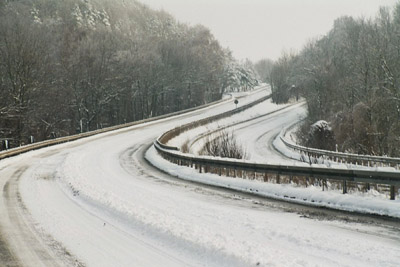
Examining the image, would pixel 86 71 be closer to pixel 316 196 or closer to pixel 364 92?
pixel 364 92

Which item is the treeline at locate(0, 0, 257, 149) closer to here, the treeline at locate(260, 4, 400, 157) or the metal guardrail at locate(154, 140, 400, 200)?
the metal guardrail at locate(154, 140, 400, 200)

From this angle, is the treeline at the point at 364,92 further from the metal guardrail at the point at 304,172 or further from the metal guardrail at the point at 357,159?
the metal guardrail at the point at 304,172

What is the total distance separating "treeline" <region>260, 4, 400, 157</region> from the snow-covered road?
18.8 meters

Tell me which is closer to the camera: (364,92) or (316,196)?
(316,196)

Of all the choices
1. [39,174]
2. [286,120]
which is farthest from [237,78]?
[39,174]

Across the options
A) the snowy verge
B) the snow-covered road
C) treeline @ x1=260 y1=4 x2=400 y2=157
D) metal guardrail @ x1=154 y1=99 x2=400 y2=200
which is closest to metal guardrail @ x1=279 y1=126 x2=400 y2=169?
treeline @ x1=260 y1=4 x2=400 y2=157

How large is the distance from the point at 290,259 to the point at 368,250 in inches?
54.7

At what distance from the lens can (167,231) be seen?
7.83 meters

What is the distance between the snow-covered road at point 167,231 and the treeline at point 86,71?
30.4m

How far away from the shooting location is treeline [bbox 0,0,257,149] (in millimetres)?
46281

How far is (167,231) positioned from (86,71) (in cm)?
5749

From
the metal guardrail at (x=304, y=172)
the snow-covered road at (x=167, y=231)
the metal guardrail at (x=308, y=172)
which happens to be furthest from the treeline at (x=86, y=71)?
the snow-covered road at (x=167, y=231)

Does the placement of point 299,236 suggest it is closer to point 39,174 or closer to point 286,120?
point 39,174

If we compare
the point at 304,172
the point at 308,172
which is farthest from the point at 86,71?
the point at 308,172
